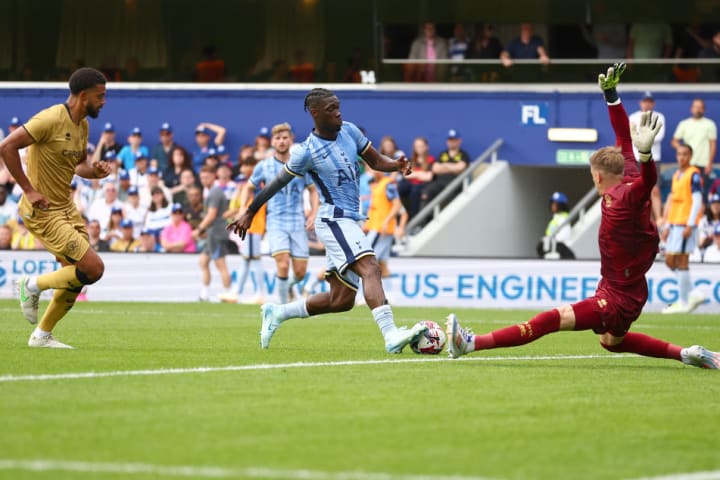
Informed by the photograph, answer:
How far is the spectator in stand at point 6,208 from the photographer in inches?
1089

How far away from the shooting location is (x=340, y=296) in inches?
484

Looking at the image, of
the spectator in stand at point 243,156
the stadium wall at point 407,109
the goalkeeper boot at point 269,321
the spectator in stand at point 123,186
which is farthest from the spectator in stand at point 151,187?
the goalkeeper boot at point 269,321

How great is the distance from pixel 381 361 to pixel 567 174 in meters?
19.3

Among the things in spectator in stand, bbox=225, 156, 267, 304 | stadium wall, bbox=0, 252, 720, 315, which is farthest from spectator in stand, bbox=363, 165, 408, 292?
spectator in stand, bbox=225, 156, 267, 304

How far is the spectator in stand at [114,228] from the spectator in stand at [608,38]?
983 cm

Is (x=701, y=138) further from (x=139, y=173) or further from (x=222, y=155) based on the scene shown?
(x=139, y=173)

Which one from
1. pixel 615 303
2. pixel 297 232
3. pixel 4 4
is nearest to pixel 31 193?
pixel 615 303

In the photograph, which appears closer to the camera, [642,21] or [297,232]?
[297,232]

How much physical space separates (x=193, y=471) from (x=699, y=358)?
19.7ft

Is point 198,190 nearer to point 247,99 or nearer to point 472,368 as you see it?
point 247,99

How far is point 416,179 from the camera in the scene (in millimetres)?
27984

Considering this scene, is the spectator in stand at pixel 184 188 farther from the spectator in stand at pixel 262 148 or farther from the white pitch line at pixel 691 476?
the white pitch line at pixel 691 476

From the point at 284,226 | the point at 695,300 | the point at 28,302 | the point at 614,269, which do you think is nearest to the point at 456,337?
the point at 614,269

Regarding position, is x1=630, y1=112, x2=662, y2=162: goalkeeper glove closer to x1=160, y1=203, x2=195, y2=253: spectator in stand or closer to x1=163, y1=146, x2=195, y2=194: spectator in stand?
x1=160, y1=203, x2=195, y2=253: spectator in stand
